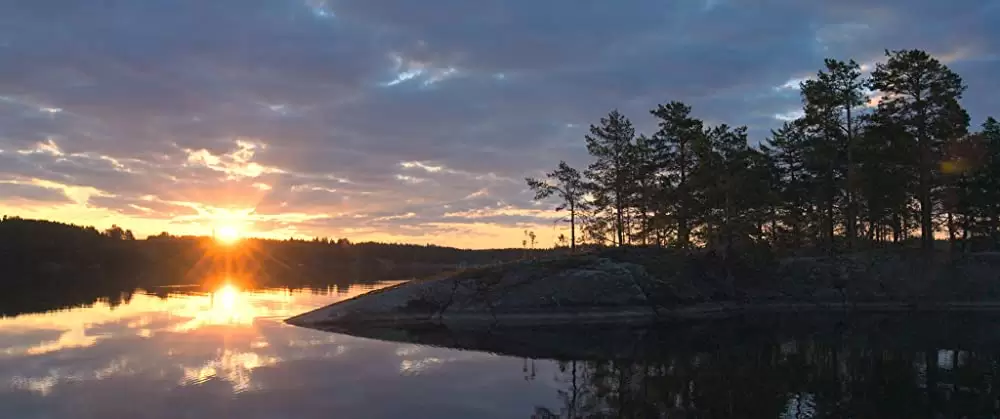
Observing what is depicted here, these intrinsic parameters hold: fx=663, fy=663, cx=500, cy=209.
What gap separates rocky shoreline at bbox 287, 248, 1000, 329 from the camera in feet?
143

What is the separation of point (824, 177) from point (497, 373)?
173ft

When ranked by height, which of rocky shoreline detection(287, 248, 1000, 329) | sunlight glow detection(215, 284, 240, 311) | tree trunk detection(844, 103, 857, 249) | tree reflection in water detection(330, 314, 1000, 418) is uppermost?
tree trunk detection(844, 103, 857, 249)

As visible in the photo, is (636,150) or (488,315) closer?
(488,315)

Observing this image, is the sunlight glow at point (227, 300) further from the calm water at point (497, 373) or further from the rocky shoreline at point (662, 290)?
the rocky shoreline at point (662, 290)

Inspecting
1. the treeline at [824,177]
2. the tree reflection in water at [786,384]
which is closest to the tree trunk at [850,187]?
the treeline at [824,177]

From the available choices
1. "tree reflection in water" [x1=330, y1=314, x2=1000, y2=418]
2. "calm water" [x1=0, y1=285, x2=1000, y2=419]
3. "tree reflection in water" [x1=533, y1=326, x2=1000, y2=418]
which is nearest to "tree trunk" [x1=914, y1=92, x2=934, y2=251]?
"tree reflection in water" [x1=330, y1=314, x2=1000, y2=418]

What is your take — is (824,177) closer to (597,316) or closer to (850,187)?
(850,187)

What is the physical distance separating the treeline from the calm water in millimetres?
20644

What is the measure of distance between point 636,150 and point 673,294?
57.5ft

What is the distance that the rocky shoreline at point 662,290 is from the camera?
143 feet

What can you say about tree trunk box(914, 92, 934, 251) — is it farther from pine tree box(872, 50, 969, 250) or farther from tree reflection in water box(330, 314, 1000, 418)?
tree reflection in water box(330, 314, 1000, 418)

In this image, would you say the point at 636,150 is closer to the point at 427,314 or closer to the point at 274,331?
the point at 427,314

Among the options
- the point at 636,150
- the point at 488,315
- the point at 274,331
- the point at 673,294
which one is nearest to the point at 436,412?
the point at 274,331

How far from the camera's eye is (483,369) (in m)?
25.2
